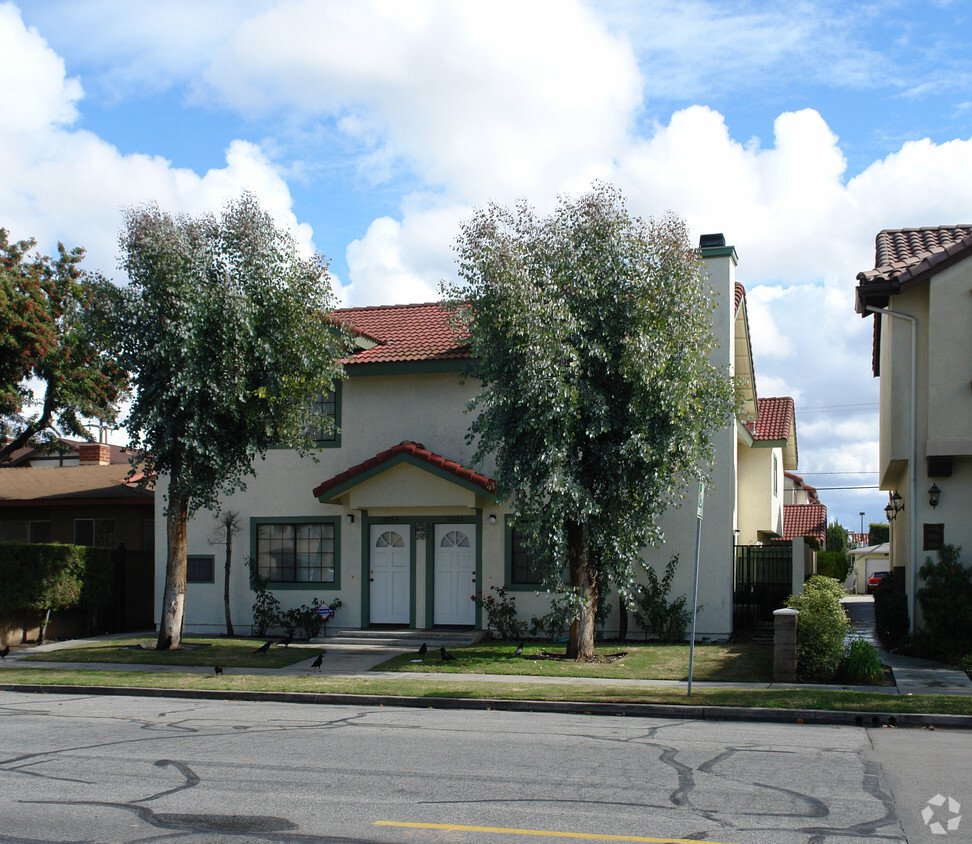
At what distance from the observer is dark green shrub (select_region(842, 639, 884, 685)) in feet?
44.7

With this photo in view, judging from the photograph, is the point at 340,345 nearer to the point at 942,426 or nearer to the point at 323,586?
the point at 323,586

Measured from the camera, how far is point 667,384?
15.0 meters

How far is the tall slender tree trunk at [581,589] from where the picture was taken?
16.2 meters

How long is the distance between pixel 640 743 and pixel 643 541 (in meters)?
6.48

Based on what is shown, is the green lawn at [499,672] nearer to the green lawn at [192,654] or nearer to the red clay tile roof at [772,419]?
the green lawn at [192,654]

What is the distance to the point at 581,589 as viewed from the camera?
16266 mm

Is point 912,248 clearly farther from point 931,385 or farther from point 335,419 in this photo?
point 335,419

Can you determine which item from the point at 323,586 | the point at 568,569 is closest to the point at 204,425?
the point at 323,586

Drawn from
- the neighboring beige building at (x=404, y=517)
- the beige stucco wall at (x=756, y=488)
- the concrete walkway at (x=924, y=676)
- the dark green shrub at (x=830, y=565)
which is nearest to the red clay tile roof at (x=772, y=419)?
the beige stucco wall at (x=756, y=488)

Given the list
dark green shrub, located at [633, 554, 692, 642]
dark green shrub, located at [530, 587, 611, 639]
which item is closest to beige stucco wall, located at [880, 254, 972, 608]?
dark green shrub, located at [633, 554, 692, 642]

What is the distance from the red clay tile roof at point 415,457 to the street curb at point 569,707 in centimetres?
646

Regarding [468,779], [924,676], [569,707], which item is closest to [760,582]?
[924,676]

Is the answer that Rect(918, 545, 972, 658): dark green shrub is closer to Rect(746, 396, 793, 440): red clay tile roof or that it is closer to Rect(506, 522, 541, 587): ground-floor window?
Rect(506, 522, 541, 587): ground-floor window

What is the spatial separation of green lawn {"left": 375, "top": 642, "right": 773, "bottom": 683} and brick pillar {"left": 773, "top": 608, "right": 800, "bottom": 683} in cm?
24
